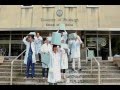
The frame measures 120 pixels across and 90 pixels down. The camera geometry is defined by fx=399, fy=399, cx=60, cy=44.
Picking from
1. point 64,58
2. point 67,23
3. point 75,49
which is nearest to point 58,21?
point 67,23

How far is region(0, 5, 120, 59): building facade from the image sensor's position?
26.5m

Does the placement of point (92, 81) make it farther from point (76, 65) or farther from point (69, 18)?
point (69, 18)

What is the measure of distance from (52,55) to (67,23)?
16230mm

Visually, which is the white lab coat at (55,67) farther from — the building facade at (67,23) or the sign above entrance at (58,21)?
the sign above entrance at (58,21)

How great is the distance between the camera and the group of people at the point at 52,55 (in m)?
10.5

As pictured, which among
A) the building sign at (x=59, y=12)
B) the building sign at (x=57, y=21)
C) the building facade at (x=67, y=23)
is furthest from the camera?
the building sign at (x=59, y=12)

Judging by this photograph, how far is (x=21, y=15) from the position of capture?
89.3 ft

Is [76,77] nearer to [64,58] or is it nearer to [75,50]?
[64,58]

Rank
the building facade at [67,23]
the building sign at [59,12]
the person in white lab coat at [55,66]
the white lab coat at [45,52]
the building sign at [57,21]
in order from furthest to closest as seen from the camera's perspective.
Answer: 1. the building sign at [59,12]
2. the building sign at [57,21]
3. the building facade at [67,23]
4. the white lab coat at [45,52]
5. the person in white lab coat at [55,66]

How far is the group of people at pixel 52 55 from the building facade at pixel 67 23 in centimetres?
1144

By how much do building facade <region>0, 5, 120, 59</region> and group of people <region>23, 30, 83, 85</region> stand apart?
1144cm

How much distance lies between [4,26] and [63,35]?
13212 mm

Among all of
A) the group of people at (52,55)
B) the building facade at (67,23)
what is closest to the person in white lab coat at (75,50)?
the group of people at (52,55)
